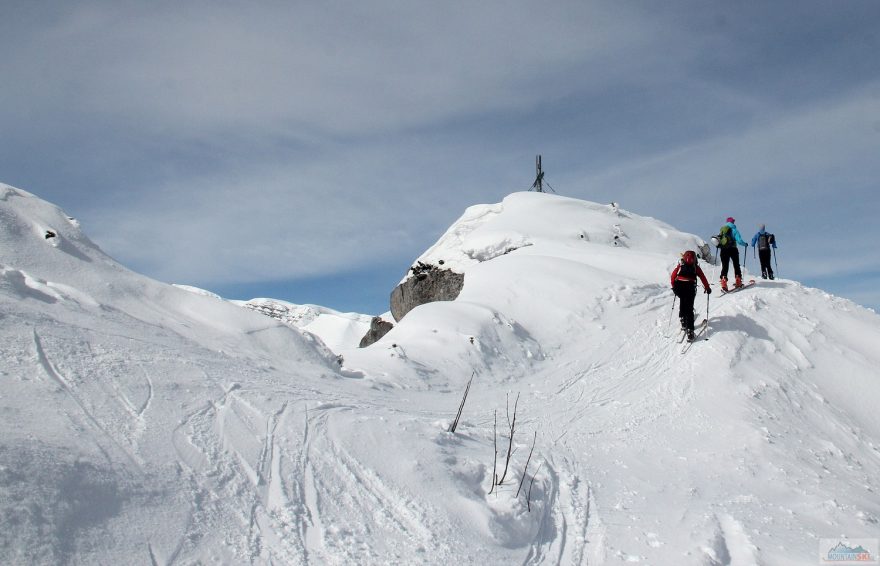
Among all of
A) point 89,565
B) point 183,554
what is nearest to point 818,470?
point 183,554

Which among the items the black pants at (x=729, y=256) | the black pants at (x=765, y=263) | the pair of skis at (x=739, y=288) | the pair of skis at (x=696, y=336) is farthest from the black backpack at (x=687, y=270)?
the black pants at (x=765, y=263)

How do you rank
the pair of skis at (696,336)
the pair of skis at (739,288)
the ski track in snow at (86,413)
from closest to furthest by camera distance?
the ski track in snow at (86,413) → the pair of skis at (696,336) → the pair of skis at (739,288)

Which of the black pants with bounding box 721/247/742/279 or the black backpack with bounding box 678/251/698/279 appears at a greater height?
the black pants with bounding box 721/247/742/279

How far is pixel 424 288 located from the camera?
18719 millimetres

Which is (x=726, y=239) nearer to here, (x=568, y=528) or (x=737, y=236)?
(x=737, y=236)

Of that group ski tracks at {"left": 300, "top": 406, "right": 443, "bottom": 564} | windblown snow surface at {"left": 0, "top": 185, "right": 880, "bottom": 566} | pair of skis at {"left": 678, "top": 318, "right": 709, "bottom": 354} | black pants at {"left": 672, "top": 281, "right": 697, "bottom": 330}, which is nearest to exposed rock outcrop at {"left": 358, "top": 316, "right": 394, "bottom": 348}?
windblown snow surface at {"left": 0, "top": 185, "right": 880, "bottom": 566}

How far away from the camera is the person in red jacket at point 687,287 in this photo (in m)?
11.5

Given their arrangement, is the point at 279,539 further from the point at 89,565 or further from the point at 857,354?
the point at 857,354

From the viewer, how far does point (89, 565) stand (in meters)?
3.53

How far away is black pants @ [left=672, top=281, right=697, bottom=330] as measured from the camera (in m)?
11.5

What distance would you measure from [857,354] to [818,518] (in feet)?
20.7

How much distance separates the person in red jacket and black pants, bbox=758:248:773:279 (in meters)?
4.93

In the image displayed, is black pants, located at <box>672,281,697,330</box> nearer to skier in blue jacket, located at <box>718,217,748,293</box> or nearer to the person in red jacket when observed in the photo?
the person in red jacket

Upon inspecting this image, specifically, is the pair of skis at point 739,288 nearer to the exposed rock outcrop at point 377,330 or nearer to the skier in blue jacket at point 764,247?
the skier in blue jacket at point 764,247
